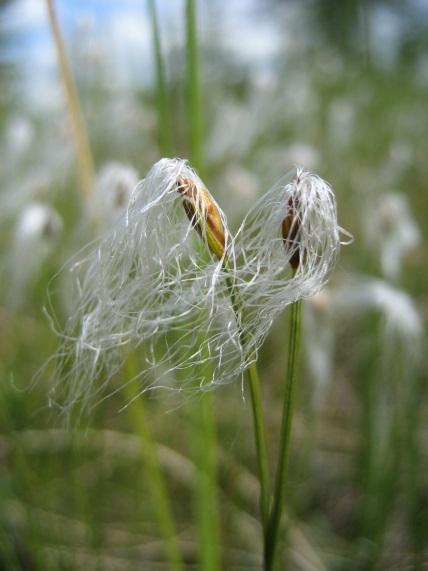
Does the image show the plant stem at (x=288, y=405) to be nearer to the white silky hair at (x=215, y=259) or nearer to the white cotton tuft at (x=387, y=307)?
the white silky hair at (x=215, y=259)

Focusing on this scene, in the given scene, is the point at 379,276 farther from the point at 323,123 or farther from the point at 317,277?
the point at 323,123

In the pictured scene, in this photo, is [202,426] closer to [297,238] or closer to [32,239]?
[297,238]

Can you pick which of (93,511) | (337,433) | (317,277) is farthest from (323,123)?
(317,277)

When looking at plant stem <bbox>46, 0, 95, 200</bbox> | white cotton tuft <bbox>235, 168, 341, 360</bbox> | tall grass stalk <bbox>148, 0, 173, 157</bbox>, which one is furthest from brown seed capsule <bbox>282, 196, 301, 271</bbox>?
plant stem <bbox>46, 0, 95, 200</bbox>

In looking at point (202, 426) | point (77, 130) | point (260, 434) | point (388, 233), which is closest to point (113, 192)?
point (77, 130)

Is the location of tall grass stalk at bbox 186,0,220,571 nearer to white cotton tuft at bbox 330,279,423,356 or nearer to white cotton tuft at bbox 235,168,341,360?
white cotton tuft at bbox 235,168,341,360

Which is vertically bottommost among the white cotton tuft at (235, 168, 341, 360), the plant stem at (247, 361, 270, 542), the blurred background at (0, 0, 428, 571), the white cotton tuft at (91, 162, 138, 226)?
the blurred background at (0, 0, 428, 571)
